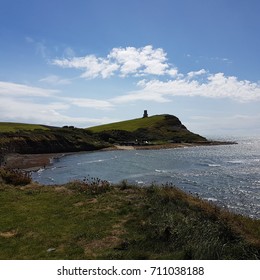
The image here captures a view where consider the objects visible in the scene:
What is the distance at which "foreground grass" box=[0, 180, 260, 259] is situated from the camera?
40.4 ft

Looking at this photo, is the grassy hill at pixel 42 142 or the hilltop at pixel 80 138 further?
the hilltop at pixel 80 138

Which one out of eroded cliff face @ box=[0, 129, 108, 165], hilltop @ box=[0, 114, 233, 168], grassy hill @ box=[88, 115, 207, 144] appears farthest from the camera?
grassy hill @ box=[88, 115, 207, 144]

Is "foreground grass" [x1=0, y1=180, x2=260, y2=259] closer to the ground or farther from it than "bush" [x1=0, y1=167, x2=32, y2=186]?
closer to the ground

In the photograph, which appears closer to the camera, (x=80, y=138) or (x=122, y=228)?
(x=122, y=228)

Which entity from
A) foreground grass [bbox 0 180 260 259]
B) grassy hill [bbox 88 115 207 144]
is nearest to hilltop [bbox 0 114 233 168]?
grassy hill [bbox 88 115 207 144]

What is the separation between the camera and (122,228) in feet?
51.8

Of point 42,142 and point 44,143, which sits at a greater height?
point 42,142

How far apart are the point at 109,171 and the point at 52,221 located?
4246cm

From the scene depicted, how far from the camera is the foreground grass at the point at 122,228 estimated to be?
1233 cm

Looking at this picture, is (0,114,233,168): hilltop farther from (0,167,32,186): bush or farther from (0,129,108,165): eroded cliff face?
(0,167,32,186): bush

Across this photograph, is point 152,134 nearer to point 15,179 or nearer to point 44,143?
point 44,143

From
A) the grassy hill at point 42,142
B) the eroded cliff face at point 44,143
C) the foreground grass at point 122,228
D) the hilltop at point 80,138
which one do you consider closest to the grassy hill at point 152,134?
the hilltop at point 80,138

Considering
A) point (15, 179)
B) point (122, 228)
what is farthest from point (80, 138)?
point (122, 228)

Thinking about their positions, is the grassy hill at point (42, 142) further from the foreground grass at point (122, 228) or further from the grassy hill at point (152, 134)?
the foreground grass at point (122, 228)
